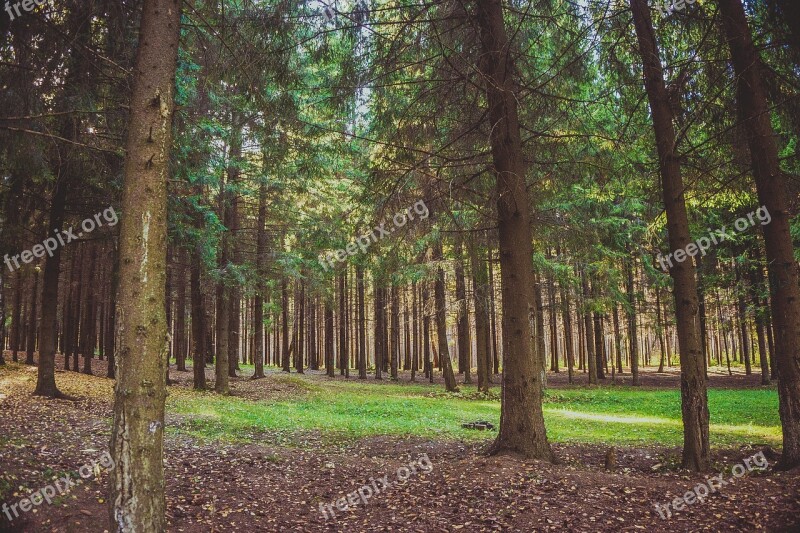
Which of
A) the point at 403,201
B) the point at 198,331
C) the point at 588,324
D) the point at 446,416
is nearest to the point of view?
the point at 403,201

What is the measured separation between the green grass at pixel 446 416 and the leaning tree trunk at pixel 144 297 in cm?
652

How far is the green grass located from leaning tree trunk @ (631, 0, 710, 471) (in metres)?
2.95

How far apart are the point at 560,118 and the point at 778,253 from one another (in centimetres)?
433

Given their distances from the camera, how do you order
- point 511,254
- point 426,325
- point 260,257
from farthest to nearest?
1. point 426,325
2. point 260,257
3. point 511,254

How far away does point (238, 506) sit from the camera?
6113mm

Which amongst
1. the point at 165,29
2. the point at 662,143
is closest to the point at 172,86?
the point at 165,29

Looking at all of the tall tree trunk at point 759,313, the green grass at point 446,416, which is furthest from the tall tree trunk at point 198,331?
the tall tree trunk at point 759,313

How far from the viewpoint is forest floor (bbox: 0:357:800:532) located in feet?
18.1

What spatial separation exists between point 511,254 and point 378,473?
4161 millimetres

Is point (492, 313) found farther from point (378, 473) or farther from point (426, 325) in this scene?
point (378, 473)

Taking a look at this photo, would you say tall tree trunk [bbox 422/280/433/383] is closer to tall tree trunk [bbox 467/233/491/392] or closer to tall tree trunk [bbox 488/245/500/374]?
tall tree trunk [bbox 467/233/491/392]

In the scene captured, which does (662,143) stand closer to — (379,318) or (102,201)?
(102,201)

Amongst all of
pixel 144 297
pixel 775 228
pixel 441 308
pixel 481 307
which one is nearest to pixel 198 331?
pixel 441 308

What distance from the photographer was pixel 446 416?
15.5 meters
